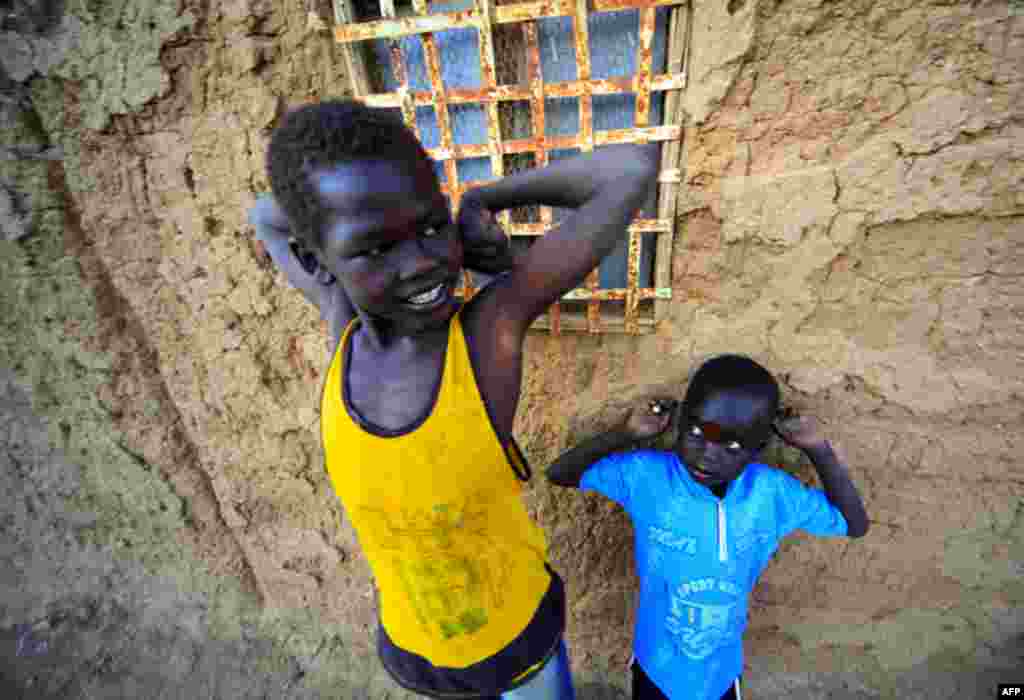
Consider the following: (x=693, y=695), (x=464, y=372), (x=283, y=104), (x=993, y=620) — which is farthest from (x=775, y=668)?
(x=283, y=104)

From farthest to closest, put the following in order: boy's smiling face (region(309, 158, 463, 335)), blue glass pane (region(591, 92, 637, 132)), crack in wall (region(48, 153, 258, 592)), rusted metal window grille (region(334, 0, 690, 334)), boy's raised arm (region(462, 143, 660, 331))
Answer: crack in wall (region(48, 153, 258, 592)) → blue glass pane (region(591, 92, 637, 132)) → rusted metal window grille (region(334, 0, 690, 334)) → boy's raised arm (region(462, 143, 660, 331)) → boy's smiling face (region(309, 158, 463, 335))

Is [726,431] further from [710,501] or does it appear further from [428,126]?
[428,126]

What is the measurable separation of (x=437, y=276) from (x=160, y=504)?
203 centimetres

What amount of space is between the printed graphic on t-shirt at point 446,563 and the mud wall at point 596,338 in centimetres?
63

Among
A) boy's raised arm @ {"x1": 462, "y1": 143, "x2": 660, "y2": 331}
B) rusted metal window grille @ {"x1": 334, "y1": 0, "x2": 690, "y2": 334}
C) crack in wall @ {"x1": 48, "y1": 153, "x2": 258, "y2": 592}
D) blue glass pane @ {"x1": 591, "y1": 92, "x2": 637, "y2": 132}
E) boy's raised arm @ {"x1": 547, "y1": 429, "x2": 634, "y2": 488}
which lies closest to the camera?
boy's raised arm @ {"x1": 462, "y1": 143, "x2": 660, "y2": 331}

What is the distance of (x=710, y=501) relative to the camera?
1.20m

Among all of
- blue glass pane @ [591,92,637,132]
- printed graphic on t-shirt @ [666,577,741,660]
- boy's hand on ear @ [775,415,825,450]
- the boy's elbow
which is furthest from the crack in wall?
the boy's elbow

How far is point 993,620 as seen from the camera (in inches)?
61.9

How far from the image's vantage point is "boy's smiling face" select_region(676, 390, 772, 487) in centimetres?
110

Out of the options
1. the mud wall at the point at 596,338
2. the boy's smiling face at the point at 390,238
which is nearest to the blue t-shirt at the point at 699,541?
the mud wall at the point at 596,338

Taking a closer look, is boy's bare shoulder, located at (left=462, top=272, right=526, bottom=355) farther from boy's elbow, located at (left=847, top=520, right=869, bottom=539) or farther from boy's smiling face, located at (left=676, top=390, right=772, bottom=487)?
boy's elbow, located at (left=847, top=520, right=869, bottom=539)

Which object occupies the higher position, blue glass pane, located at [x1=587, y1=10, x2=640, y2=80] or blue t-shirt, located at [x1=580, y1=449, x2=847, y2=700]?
blue glass pane, located at [x1=587, y1=10, x2=640, y2=80]

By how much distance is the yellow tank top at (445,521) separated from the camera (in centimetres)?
82

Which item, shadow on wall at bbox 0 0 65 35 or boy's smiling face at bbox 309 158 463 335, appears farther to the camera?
shadow on wall at bbox 0 0 65 35
